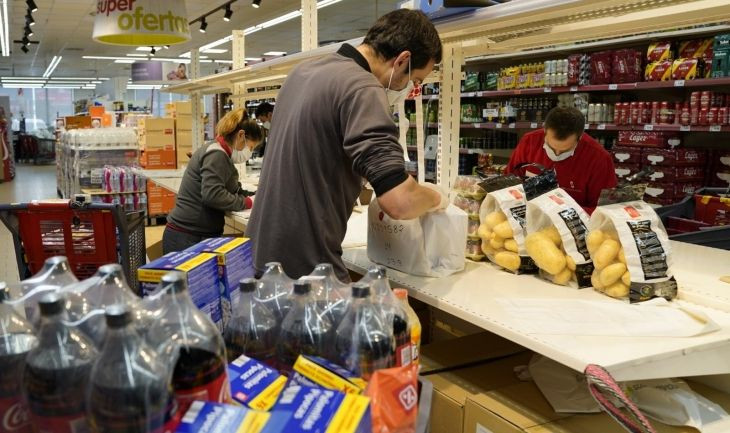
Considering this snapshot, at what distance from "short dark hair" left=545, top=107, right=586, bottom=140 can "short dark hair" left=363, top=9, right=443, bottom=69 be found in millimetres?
1802

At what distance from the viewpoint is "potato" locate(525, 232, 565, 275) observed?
6.51 feet

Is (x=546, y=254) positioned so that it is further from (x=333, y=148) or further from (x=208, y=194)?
(x=208, y=194)

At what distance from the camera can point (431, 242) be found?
6.89ft

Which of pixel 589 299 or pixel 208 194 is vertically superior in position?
pixel 208 194

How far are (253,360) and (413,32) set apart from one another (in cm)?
122

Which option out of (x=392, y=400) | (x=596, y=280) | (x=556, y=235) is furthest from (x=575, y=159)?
(x=392, y=400)

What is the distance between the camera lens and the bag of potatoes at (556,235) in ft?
6.50

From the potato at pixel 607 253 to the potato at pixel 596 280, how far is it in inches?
1.5

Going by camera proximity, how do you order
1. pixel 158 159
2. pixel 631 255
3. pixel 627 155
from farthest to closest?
Answer: pixel 158 159
pixel 627 155
pixel 631 255

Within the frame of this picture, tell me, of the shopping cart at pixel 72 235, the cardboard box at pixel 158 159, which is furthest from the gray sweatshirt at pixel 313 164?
the cardboard box at pixel 158 159

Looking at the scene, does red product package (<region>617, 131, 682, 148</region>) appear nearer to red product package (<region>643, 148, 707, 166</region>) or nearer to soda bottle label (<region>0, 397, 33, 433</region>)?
red product package (<region>643, 148, 707, 166</region>)

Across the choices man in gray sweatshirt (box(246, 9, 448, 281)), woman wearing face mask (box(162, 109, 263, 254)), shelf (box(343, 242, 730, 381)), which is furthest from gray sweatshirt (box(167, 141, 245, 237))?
man in gray sweatshirt (box(246, 9, 448, 281))

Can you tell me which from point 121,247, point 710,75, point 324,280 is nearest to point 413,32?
point 324,280

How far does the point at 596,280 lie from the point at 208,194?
227 cm
